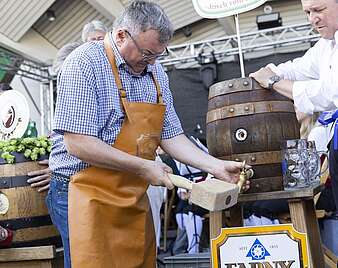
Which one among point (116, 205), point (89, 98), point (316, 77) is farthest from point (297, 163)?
point (89, 98)

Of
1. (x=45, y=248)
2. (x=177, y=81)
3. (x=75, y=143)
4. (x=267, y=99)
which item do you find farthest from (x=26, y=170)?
(x=177, y=81)

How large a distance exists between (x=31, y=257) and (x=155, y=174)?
2.67 ft

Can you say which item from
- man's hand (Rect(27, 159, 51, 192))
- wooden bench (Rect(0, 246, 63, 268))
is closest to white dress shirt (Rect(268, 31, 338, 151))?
man's hand (Rect(27, 159, 51, 192))

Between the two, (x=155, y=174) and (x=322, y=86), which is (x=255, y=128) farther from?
(x=155, y=174)

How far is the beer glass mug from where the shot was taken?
6.45 feet

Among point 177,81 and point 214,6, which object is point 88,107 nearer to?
point 214,6

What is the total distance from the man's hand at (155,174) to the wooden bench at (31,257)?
0.72 meters

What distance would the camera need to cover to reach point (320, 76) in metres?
1.97

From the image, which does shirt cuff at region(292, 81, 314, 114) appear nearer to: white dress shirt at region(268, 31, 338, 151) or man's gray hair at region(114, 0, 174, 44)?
white dress shirt at region(268, 31, 338, 151)

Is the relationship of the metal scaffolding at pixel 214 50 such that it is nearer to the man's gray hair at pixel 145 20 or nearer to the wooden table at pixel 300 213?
the wooden table at pixel 300 213

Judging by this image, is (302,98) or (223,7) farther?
(223,7)

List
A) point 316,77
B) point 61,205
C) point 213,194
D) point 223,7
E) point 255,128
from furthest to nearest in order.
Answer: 1. point 223,7
2. point 316,77
3. point 255,128
4. point 61,205
5. point 213,194

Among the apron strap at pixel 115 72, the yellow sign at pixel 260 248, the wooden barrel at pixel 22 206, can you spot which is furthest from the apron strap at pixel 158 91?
the wooden barrel at pixel 22 206

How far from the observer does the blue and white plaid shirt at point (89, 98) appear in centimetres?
174
